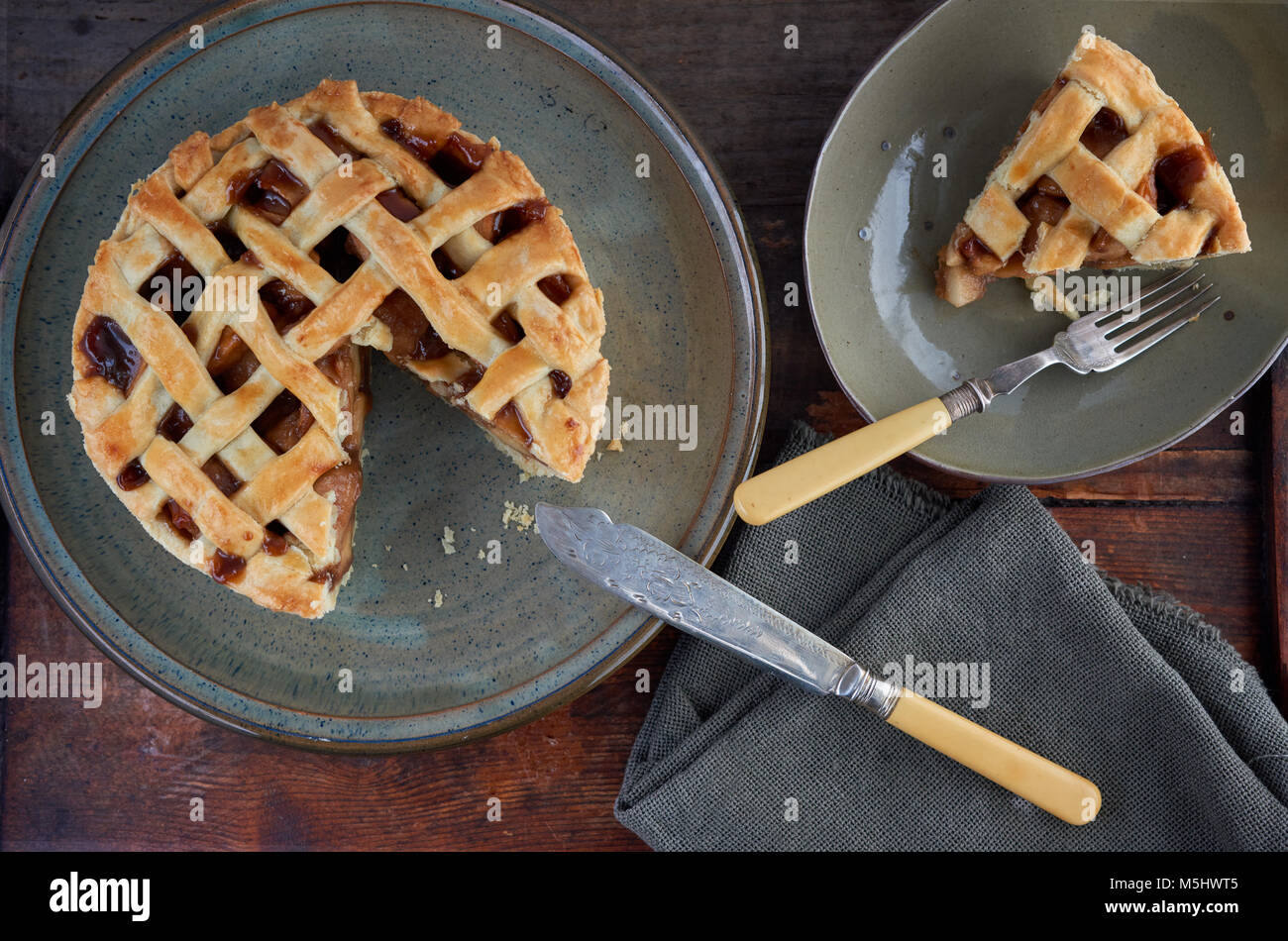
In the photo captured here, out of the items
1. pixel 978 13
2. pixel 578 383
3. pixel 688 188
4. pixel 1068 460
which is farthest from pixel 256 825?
pixel 978 13

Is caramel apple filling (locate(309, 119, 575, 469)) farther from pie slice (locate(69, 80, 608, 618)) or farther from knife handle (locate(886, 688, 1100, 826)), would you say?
knife handle (locate(886, 688, 1100, 826))

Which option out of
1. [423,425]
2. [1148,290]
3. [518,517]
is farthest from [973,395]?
[423,425]

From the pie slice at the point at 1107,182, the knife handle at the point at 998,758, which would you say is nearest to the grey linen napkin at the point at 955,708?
the knife handle at the point at 998,758

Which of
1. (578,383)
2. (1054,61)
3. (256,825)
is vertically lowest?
(256,825)

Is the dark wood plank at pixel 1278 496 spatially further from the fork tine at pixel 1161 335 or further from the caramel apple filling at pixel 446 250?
the caramel apple filling at pixel 446 250

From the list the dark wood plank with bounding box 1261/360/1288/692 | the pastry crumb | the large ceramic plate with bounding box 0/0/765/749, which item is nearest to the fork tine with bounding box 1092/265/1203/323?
the dark wood plank with bounding box 1261/360/1288/692
